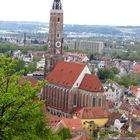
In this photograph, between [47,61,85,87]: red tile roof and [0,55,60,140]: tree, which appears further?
[47,61,85,87]: red tile roof

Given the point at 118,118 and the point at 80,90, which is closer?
the point at 118,118

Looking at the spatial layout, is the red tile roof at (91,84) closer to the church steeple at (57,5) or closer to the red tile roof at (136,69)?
the church steeple at (57,5)

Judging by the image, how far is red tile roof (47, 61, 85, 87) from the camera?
191 feet

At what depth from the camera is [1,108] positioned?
12.0 meters

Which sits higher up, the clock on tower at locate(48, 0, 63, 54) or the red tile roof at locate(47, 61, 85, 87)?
the clock on tower at locate(48, 0, 63, 54)

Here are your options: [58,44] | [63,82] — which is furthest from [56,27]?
[63,82]

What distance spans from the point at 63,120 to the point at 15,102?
113ft

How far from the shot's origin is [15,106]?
40.1 feet

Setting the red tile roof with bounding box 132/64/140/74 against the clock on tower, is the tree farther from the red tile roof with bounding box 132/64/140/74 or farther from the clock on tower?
the red tile roof with bounding box 132/64/140/74

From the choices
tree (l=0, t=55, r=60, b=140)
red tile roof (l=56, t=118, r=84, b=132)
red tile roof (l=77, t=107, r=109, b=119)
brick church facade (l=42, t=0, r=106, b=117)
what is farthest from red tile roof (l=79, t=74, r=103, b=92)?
tree (l=0, t=55, r=60, b=140)

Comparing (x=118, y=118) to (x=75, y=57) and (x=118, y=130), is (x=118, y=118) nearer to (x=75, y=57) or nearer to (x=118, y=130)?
(x=118, y=130)

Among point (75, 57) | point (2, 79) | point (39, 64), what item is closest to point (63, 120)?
point (2, 79)

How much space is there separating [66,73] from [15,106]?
4746cm

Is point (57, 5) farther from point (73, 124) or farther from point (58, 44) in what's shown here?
point (73, 124)
